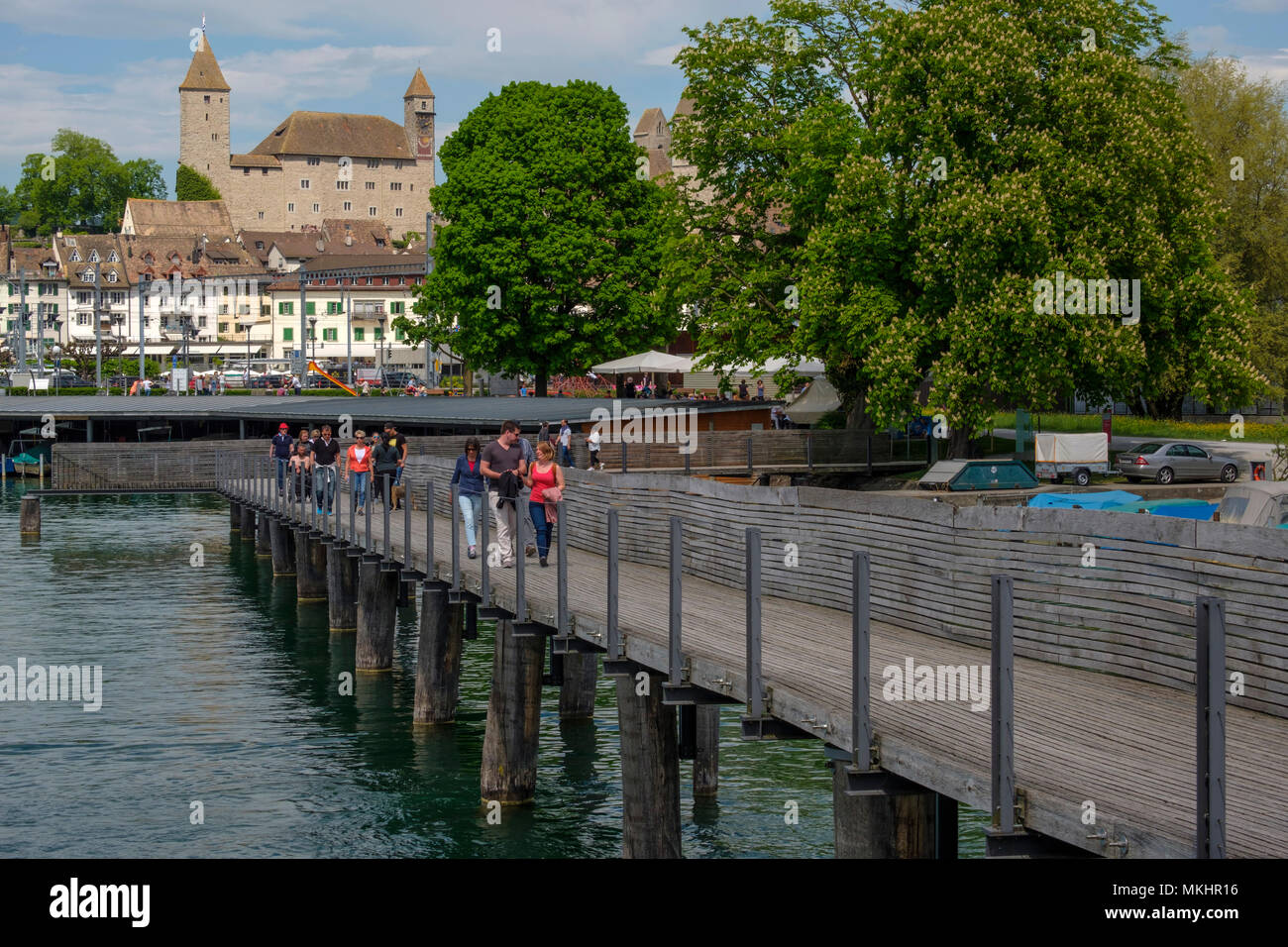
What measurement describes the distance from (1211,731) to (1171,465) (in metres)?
39.6

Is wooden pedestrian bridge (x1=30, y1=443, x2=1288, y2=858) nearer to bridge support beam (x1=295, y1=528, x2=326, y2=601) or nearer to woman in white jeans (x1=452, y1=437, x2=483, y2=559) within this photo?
woman in white jeans (x1=452, y1=437, x2=483, y2=559)

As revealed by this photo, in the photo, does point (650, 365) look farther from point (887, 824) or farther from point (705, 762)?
point (887, 824)

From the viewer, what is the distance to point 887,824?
10844mm

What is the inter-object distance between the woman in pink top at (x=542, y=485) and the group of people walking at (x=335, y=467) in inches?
308

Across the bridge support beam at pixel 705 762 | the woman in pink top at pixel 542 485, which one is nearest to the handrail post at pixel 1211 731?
Answer: the woman in pink top at pixel 542 485

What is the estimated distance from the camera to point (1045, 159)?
39375 millimetres

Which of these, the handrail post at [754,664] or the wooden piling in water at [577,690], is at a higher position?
the handrail post at [754,664]

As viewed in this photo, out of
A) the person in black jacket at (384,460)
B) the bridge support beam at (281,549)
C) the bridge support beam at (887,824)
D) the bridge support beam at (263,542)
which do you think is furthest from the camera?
the bridge support beam at (263,542)

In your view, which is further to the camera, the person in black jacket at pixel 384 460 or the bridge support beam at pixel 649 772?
the person in black jacket at pixel 384 460

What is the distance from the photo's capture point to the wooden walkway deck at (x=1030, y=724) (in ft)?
27.9

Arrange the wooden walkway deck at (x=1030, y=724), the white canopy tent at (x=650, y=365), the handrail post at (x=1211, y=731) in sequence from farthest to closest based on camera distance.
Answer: the white canopy tent at (x=650, y=365), the wooden walkway deck at (x=1030, y=724), the handrail post at (x=1211, y=731)

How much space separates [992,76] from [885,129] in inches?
120

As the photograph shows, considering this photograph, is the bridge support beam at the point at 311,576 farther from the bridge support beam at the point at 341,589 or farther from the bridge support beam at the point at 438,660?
the bridge support beam at the point at 438,660
